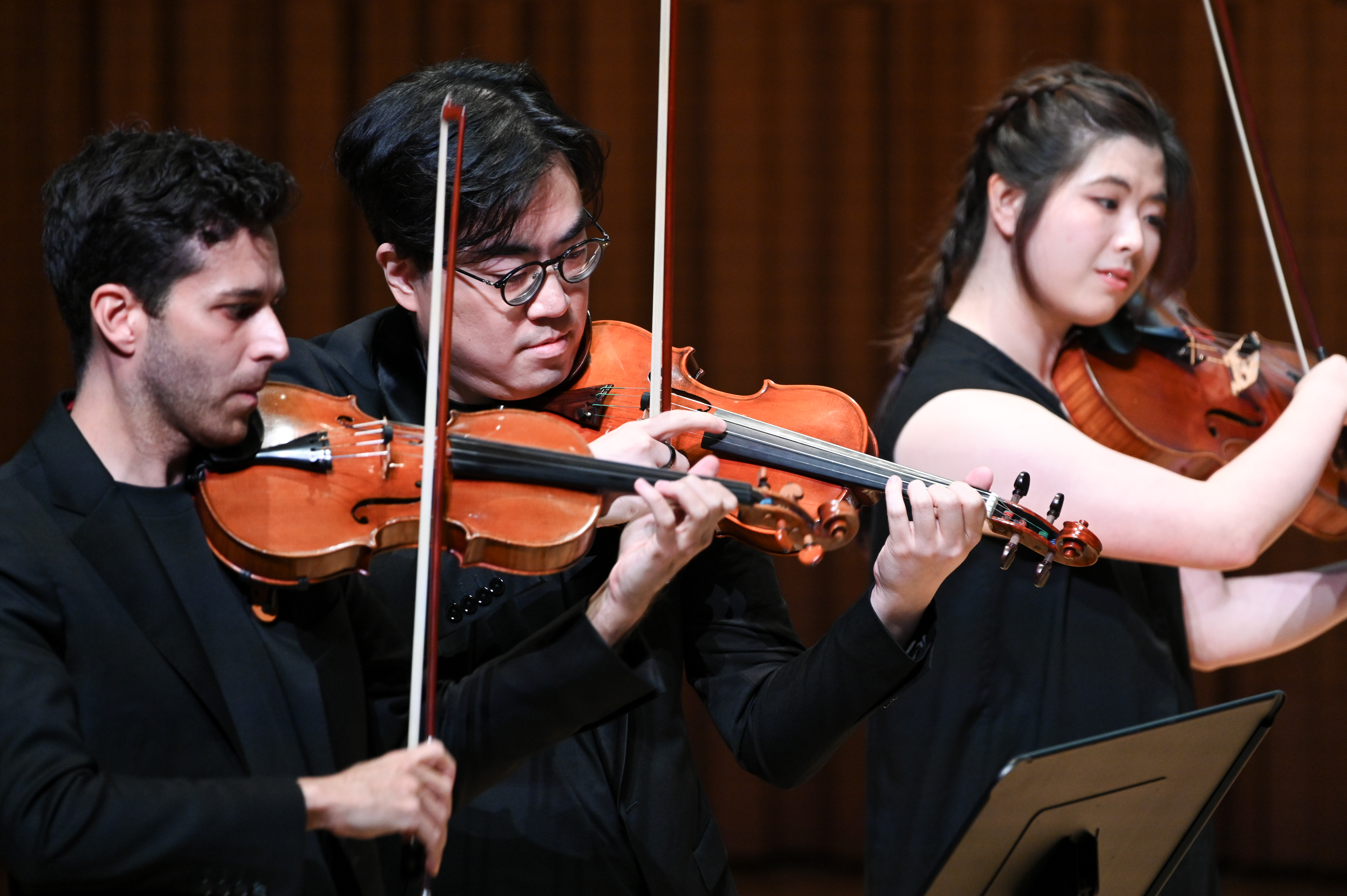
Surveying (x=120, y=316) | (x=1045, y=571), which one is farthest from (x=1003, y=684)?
(x=120, y=316)

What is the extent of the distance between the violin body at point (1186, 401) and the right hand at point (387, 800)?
3.66ft

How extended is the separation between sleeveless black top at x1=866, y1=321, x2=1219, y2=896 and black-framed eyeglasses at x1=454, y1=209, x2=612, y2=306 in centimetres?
54

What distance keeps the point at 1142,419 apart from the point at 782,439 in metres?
0.65

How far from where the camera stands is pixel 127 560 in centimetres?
99

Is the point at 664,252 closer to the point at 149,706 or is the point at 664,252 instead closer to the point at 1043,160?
the point at 149,706

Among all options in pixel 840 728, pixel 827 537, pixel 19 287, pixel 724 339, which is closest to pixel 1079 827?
pixel 840 728

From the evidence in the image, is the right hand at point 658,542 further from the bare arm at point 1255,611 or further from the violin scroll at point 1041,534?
the bare arm at point 1255,611

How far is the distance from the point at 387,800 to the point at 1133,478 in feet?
3.26

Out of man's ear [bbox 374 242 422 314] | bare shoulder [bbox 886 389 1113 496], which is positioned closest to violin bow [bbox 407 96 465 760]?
man's ear [bbox 374 242 422 314]

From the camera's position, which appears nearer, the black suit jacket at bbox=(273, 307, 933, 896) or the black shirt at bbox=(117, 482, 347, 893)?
the black shirt at bbox=(117, 482, 347, 893)

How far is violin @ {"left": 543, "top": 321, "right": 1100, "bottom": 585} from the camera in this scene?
49.1 inches

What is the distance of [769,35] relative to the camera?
314 cm

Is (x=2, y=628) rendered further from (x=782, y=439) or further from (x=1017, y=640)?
(x=1017, y=640)

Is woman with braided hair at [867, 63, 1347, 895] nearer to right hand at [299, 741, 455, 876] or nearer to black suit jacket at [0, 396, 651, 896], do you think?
black suit jacket at [0, 396, 651, 896]
